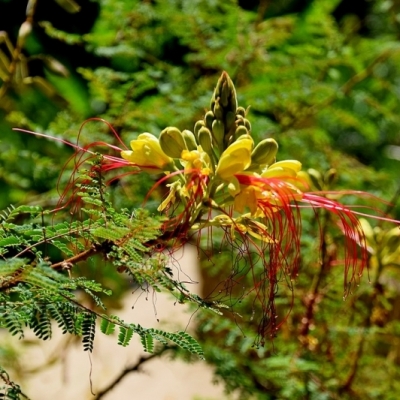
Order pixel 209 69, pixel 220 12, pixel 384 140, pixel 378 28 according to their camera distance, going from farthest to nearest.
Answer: pixel 384 140, pixel 378 28, pixel 220 12, pixel 209 69

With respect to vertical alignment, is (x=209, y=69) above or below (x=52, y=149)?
above

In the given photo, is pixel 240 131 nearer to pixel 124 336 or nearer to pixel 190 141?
pixel 190 141

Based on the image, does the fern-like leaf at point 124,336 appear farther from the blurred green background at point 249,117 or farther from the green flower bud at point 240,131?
the blurred green background at point 249,117

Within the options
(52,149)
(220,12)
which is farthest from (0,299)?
(220,12)

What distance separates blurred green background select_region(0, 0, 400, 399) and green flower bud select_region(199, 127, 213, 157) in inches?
13.5

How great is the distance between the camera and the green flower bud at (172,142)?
518mm

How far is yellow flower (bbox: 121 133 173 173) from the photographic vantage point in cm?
53

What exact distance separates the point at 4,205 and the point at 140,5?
0.54 metres

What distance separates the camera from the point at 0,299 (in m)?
0.44

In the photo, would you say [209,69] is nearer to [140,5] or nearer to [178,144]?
[140,5]

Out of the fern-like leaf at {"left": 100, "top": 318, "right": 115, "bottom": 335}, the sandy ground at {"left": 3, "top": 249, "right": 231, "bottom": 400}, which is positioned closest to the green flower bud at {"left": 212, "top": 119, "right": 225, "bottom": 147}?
the fern-like leaf at {"left": 100, "top": 318, "right": 115, "bottom": 335}

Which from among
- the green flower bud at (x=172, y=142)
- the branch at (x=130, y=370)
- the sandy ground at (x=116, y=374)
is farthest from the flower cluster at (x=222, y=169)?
the sandy ground at (x=116, y=374)

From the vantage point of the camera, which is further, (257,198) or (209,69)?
(209,69)

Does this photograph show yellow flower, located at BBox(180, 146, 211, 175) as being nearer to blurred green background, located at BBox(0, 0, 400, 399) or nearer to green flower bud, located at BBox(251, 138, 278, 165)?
green flower bud, located at BBox(251, 138, 278, 165)
